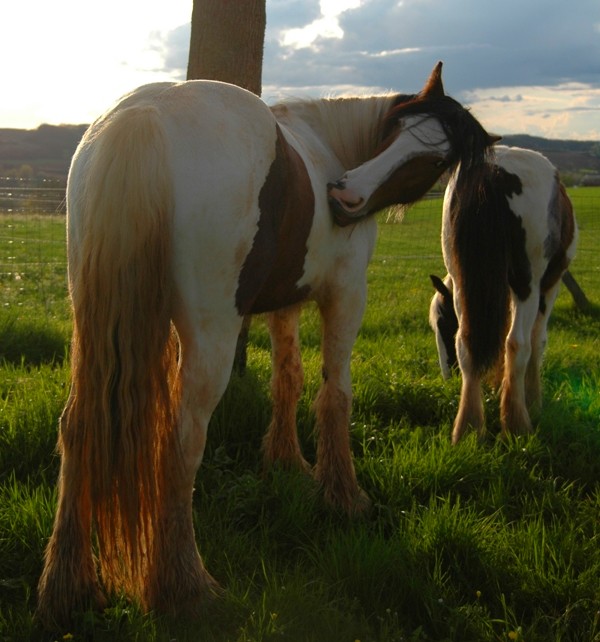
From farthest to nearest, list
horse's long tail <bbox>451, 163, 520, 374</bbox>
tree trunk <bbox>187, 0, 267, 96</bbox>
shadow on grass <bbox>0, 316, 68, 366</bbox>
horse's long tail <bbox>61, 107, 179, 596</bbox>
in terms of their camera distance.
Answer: shadow on grass <bbox>0, 316, 68, 366</bbox>
tree trunk <bbox>187, 0, 267, 96</bbox>
horse's long tail <bbox>451, 163, 520, 374</bbox>
horse's long tail <bbox>61, 107, 179, 596</bbox>

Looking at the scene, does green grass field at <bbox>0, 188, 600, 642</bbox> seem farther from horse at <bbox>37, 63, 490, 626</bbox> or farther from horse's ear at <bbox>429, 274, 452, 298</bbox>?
horse's ear at <bbox>429, 274, 452, 298</bbox>

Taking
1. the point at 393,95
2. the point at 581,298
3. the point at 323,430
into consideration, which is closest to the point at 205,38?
the point at 393,95

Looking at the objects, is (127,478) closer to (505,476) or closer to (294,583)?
(294,583)

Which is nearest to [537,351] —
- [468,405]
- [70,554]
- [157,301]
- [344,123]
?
[468,405]

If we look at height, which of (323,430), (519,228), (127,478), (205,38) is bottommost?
(323,430)

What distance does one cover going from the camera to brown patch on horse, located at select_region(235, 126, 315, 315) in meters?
2.68

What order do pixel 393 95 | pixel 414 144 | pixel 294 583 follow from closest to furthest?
pixel 294 583 < pixel 414 144 < pixel 393 95

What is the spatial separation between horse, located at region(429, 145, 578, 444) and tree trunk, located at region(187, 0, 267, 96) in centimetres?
160

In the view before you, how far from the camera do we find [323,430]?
3809mm

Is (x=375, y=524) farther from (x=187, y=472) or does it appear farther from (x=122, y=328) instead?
(x=122, y=328)

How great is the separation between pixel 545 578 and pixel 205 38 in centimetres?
374

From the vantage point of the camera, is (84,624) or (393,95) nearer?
(84,624)

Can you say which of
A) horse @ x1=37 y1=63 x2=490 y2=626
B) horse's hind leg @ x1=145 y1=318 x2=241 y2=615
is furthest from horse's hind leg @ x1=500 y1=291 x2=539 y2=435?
horse's hind leg @ x1=145 y1=318 x2=241 y2=615

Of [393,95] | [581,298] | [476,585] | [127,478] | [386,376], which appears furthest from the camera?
[581,298]
